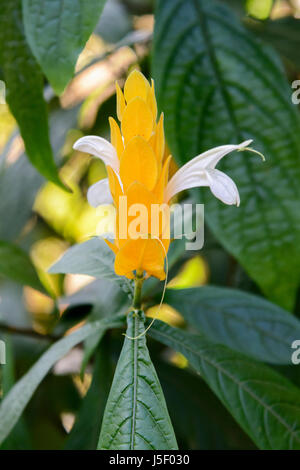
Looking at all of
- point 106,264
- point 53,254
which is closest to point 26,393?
point 106,264

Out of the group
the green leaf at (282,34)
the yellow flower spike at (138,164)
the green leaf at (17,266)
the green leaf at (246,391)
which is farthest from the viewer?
the green leaf at (282,34)

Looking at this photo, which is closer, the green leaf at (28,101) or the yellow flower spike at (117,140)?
the yellow flower spike at (117,140)

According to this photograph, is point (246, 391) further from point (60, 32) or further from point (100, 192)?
point (60, 32)

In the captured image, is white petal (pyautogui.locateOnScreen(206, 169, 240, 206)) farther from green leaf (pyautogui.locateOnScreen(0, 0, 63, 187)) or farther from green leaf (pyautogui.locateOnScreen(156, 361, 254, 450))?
green leaf (pyautogui.locateOnScreen(156, 361, 254, 450))

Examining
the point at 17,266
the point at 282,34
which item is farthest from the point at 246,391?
Answer: the point at 282,34

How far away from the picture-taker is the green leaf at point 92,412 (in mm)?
544

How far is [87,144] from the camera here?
373 millimetres

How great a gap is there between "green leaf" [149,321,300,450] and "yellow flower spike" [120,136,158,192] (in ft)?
0.49

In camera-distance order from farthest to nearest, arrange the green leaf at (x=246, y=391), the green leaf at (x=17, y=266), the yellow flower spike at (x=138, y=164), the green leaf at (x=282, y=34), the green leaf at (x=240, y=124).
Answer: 1. the green leaf at (x=282, y=34)
2. the green leaf at (x=17, y=266)
3. the green leaf at (x=240, y=124)
4. the green leaf at (x=246, y=391)
5. the yellow flower spike at (x=138, y=164)

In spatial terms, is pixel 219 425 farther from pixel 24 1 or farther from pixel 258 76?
pixel 24 1

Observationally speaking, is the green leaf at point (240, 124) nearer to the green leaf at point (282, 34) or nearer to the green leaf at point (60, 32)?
the green leaf at point (60, 32)

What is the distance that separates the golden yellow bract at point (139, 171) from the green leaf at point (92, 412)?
0.26m

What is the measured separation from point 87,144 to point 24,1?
0.76 ft

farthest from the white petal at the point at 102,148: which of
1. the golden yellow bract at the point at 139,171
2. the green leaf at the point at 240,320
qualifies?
the green leaf at the point at 240,320
